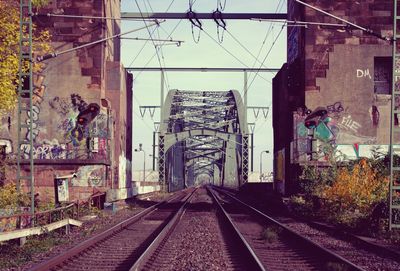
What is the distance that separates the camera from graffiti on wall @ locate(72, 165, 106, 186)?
27375 millimetres

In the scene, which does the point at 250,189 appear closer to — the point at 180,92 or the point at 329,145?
the point at 329,145

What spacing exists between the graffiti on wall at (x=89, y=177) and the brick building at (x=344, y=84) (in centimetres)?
965

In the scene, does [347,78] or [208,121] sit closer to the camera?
[347,78]

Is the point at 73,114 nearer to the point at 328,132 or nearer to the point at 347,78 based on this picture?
the point at 328,132

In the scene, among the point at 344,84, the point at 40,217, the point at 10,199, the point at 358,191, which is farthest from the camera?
the point at 344,84

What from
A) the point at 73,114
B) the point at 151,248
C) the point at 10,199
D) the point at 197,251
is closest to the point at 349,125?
A: the point at 73,114

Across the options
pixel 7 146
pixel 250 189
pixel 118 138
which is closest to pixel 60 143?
pixel 7 146

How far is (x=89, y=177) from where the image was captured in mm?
27469

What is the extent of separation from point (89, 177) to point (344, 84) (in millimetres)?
13603

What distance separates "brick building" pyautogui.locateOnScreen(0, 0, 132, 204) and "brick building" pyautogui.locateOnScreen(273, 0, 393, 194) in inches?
379

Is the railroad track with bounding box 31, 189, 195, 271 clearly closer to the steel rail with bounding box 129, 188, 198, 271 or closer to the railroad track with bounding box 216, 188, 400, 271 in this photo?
the steel rail with bounding box 129, 188, 198, 271

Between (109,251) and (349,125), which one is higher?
(349,125)

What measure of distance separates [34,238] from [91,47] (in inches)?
623

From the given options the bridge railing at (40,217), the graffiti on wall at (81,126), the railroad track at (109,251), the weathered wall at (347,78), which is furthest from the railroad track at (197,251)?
the weathered wall at (347,78)
